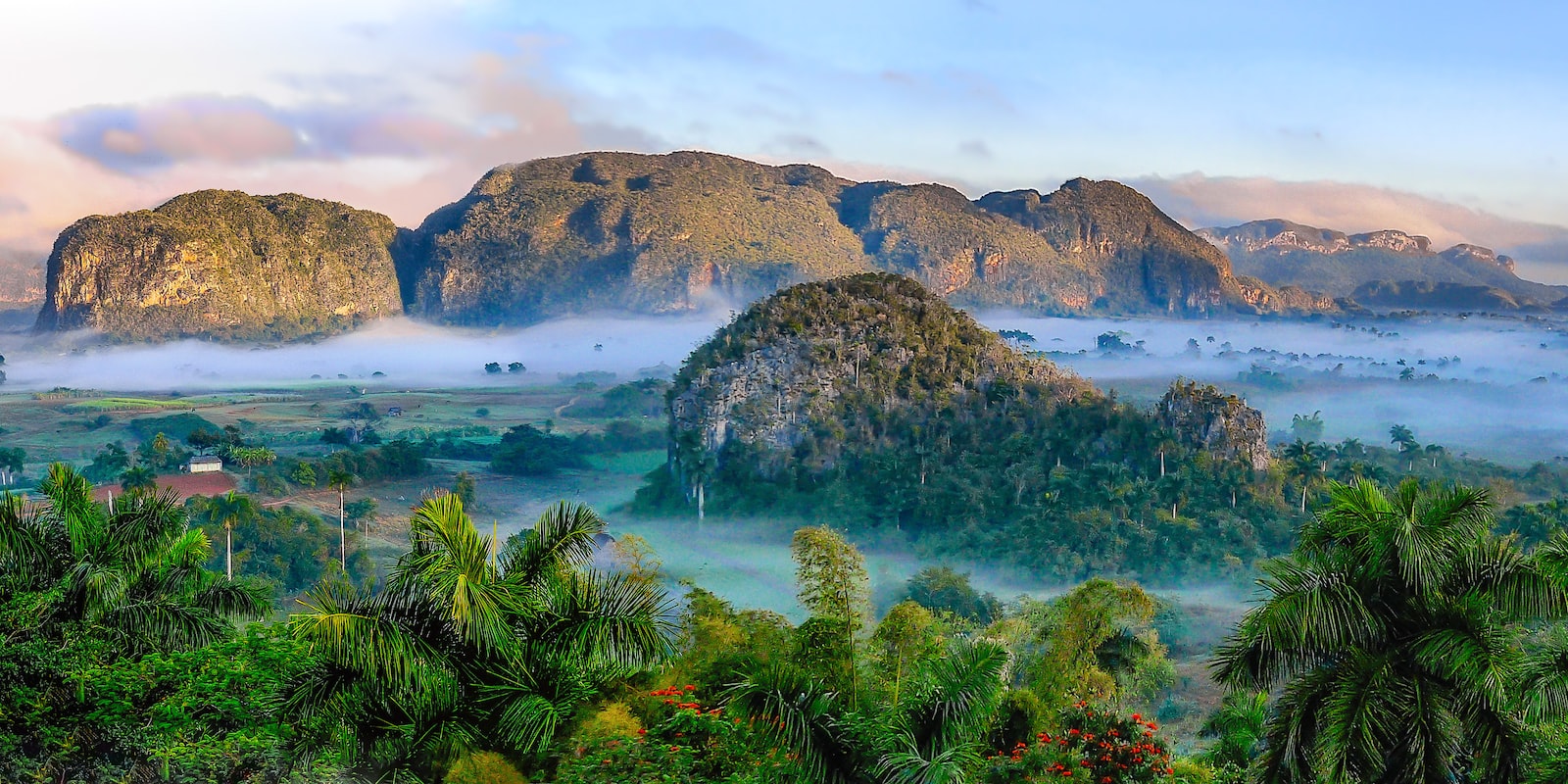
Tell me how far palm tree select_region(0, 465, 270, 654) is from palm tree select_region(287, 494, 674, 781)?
3382 mm

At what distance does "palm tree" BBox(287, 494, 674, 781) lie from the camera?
9.30 meters

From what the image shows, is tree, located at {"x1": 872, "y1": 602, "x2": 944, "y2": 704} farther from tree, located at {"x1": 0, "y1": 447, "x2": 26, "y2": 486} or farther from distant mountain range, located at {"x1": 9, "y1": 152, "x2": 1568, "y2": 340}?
distant mountain range, located at {"x1": 9, "y1": 152, "x2": 1568, "y2": 340}

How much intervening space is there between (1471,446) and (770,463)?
54951 mm

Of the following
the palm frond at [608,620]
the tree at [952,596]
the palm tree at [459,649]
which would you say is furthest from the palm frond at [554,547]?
the tree at [952,596]

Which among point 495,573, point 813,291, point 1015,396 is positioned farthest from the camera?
point 813,291

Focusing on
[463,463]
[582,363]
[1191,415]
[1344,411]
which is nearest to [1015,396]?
[1191,415]

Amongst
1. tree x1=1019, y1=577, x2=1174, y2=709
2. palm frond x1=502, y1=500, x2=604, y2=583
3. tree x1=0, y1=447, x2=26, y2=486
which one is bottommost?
tree x1=0, y1=447, x2=26, y2=486

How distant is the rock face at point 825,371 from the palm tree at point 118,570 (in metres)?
41.1

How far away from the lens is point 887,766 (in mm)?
8797

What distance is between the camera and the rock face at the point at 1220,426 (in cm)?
4875

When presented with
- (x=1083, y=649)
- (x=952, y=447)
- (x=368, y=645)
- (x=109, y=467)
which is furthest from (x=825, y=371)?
(x=368, y=645)

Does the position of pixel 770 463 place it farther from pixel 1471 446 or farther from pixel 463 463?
pixel 1471 446

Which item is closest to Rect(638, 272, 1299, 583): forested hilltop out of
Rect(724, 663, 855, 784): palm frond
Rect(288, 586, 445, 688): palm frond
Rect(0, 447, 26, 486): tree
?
Rect(0, 447, 26, 486): tree

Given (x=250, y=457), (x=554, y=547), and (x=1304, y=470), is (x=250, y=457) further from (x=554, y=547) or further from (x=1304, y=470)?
(x=554, y=547)
